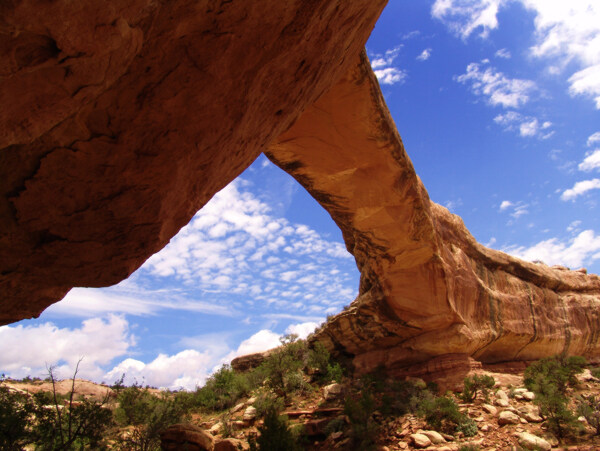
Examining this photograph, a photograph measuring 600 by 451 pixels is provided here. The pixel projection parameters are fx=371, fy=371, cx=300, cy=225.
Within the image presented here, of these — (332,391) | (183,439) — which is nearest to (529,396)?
(332,391)

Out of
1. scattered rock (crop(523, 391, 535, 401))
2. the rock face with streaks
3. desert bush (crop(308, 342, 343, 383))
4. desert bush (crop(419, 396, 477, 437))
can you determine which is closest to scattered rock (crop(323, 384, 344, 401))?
desert bush (crop(308, 342, 343, 383))

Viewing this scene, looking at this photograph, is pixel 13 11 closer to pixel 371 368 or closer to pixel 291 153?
pixel 291 153

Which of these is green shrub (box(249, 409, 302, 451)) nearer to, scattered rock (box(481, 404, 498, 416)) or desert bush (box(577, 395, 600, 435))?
scattered rock (box(481, 404, 498, 416))

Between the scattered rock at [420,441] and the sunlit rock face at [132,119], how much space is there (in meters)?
7.53

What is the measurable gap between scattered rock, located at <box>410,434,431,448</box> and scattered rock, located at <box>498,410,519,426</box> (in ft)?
6.58

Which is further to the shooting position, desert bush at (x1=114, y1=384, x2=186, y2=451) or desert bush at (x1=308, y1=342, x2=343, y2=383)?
desert bush at (x1=308, y1=342, x2=343, y2=383)

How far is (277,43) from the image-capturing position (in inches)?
133

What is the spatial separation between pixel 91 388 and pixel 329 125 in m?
17.9

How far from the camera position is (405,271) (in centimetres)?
1153

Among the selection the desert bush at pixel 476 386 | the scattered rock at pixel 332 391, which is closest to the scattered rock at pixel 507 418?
the desert bush at pixel 476 386

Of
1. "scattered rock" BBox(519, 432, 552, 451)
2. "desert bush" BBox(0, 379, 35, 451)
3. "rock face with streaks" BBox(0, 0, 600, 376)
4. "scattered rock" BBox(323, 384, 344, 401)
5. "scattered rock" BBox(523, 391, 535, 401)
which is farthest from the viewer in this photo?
"scattered rock" BBox(323, 384, 344, 401)

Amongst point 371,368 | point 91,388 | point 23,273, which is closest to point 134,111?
point 23,273

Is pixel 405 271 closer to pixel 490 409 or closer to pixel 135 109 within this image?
pixel 490 409

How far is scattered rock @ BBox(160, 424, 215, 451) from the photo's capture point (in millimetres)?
8734
